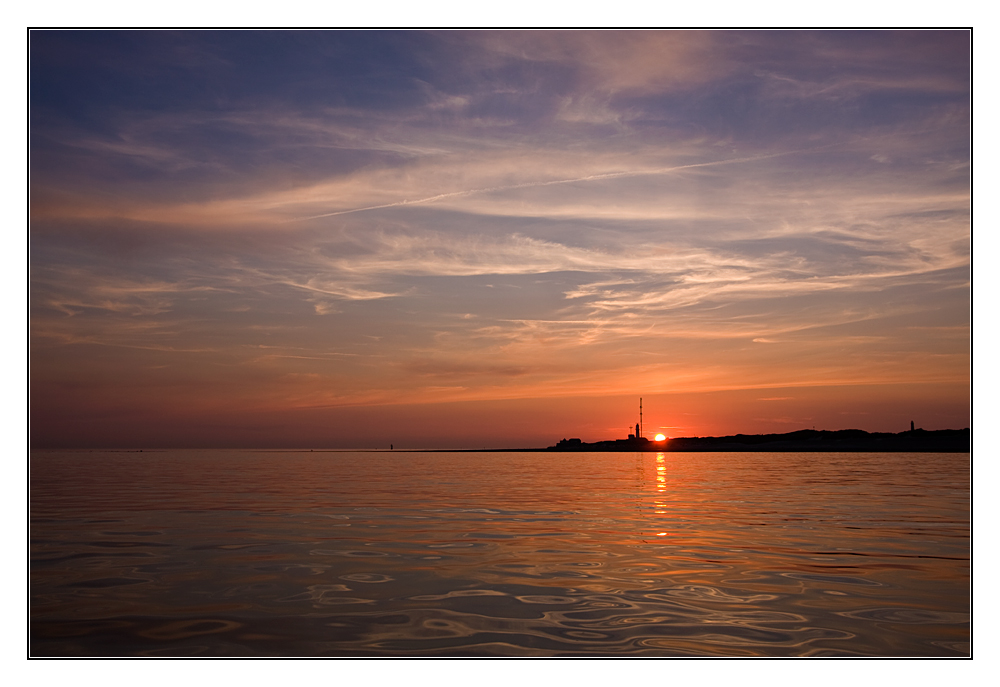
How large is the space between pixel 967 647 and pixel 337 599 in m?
9.02

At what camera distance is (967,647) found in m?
10.2

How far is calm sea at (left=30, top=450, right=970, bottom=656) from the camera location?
10133 millimetres

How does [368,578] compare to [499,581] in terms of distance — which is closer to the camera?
[499,581]

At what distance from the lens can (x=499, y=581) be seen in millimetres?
13711

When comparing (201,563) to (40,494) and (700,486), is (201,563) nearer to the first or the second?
(40,494)

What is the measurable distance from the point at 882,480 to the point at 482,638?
1585 inches

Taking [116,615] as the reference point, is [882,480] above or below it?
below

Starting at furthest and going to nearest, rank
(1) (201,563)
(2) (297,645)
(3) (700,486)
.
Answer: (3) (700,486) → (1) (201,563) → (2) (297,645)

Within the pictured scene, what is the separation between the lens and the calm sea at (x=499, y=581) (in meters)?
10.1

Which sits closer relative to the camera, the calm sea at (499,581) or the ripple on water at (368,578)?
the calm sea at (499,581)

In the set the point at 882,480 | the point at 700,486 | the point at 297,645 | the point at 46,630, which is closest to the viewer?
the point at 297,645

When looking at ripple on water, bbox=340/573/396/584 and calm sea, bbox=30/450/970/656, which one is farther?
ripple on water, bbox=340/573/396/584

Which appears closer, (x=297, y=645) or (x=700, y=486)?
(x=297, y=645)

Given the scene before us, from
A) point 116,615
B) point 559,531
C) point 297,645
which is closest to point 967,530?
point 559,531
